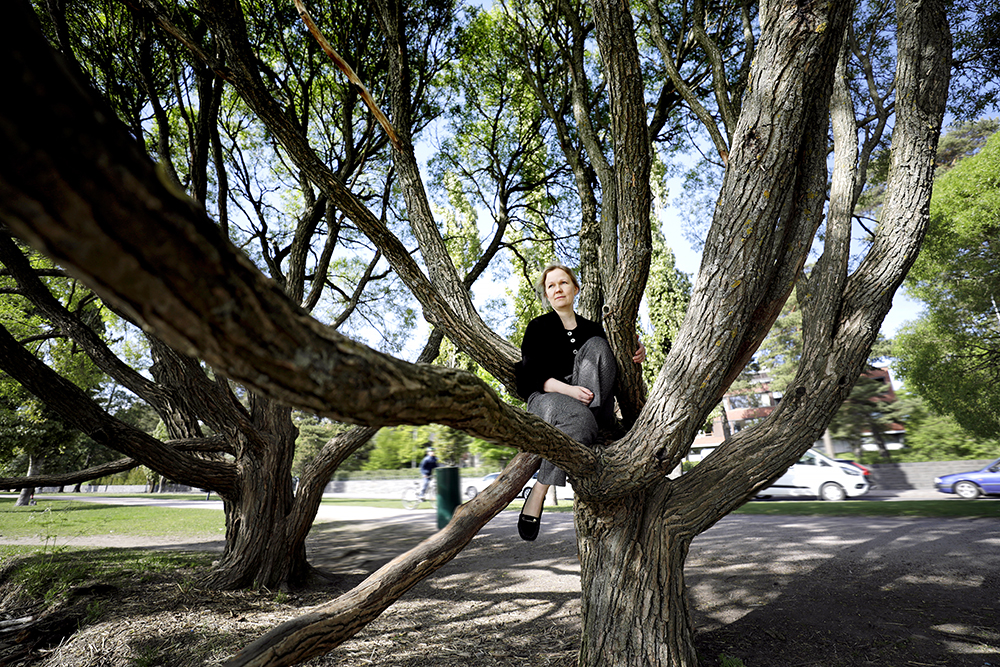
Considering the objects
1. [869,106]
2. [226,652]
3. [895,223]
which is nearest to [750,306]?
[895,223]

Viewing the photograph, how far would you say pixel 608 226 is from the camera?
3729 millimetres

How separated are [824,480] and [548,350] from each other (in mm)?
12963

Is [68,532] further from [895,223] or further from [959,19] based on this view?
[959,19]

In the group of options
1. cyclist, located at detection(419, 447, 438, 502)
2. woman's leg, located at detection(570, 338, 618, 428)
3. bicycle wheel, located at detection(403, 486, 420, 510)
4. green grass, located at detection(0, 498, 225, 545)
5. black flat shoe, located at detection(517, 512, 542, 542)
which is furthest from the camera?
bicycle wheel, located at detection(403, 486, 420, 510)

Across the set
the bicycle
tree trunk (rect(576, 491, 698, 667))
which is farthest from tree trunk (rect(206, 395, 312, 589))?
the bicycle

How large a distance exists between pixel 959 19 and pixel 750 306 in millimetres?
6524

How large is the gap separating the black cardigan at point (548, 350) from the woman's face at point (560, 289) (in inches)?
3.5

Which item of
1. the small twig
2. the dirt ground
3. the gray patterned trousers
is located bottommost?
the dirt ground

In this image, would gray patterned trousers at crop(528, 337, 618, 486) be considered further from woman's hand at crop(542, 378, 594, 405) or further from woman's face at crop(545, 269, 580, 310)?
woman's face at crop(545, 269, 580, 310)

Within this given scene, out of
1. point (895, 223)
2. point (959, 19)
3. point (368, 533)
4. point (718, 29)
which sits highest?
point (959, 19)

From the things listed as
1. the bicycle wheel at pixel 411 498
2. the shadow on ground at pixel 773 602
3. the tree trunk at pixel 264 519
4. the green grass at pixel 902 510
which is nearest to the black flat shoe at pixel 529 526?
the shadow on ground at pixel 773 602

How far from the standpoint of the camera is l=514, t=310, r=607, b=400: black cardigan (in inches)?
123

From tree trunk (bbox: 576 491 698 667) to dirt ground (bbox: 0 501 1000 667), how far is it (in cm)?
50

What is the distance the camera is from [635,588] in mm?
2875
